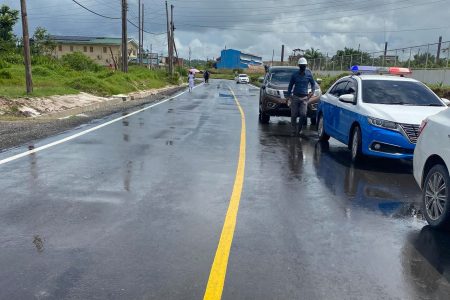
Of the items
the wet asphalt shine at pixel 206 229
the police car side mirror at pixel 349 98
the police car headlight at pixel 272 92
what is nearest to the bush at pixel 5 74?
the police car headlight at pixel 272 92

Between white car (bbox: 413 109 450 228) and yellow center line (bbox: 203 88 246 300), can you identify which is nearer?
yellow center line (bbox: 203 88 246 300)

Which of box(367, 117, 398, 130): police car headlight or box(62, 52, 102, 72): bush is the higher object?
box(367, 117, 398, 130): police car headlight

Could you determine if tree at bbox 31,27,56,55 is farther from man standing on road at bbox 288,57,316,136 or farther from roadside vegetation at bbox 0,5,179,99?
man standing on road at bbox 288,57,316,136

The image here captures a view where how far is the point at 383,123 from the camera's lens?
8453mm

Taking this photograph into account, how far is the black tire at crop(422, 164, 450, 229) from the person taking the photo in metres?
5.25

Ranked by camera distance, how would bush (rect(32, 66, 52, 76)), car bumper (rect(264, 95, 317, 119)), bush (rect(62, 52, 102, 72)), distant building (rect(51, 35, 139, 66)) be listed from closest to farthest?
car bumper (rect(264, 95, 317, 119)) < bush (rect(32, 66, 52, 76)) < bush (rect(62, 52, 102, 72)) < distant building (rect(51, 35, 139, 66))

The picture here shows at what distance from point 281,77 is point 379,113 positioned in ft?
25.9

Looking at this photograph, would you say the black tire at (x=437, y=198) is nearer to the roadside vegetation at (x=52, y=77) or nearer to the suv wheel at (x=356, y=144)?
the suv wheel at (x=356, y=144)

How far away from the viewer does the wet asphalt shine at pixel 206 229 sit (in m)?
3.88

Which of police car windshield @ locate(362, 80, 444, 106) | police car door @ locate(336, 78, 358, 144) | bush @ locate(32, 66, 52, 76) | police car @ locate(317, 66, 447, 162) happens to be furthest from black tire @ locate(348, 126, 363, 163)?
bush @ locate(32, 66, 52, 76)

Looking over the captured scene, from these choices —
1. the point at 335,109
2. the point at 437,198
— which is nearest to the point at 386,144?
the point at 335,109

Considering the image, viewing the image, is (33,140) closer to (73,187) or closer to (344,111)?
(73,187)

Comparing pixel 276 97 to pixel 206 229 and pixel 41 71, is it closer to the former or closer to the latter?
pixel 206 229

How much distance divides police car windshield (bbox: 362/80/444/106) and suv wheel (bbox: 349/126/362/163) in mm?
665
